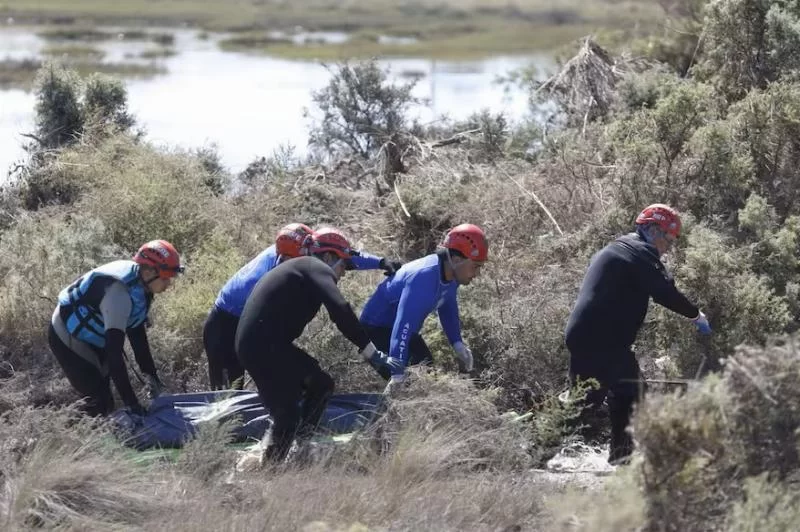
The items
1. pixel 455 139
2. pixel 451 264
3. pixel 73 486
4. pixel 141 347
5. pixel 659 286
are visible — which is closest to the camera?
pixel 73 486

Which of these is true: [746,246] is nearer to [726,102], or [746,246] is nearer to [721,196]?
[721,196]

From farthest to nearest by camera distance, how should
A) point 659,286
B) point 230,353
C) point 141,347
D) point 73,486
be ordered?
point 230,353
point 141,347
point 659,286
point 73,486

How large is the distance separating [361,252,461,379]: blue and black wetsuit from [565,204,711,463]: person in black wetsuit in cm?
91

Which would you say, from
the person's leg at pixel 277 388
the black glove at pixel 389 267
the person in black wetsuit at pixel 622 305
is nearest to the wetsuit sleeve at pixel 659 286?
the person in black wetsuit at pixel 622 305

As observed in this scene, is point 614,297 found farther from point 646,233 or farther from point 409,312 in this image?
point 409,312

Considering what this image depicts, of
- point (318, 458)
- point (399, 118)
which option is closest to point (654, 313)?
point (318, 458)

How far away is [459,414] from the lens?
7965 millimetres

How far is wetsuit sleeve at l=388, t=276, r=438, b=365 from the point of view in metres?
8.01

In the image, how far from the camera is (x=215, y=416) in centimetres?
840

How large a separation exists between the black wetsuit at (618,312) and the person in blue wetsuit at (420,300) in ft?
2.62

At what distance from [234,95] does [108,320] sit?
1916 cm

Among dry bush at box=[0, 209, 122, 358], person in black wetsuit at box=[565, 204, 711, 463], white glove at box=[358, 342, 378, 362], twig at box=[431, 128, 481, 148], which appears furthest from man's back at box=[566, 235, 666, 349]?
twig at box=[431, 128, 481, 148]

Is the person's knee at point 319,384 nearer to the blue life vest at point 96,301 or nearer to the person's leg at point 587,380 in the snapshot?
the blue life vest at point 96,301

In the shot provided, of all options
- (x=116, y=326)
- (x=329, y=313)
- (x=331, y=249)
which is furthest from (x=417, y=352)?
(x=116, y=326)
